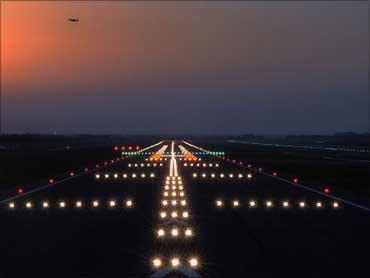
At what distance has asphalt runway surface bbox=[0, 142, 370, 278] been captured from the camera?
1073cm

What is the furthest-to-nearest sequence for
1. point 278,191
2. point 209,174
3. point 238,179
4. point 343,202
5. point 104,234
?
point 209,174 < point 238,179 < point 278,191 < point 343,202 < point 104,234

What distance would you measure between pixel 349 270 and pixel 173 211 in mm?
9493

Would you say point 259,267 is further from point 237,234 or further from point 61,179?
point 61,179

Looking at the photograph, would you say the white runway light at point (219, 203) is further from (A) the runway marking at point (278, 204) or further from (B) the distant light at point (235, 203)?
(B) the distant light at point (235, 203)

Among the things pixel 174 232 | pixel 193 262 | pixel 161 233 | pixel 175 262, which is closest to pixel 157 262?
pixel 175 262

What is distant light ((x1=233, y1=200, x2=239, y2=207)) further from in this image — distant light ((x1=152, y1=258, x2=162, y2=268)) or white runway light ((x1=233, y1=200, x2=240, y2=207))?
distant light ((x1=152, y1=258, x2=162, y2=268))

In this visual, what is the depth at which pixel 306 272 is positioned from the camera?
34.0 ft

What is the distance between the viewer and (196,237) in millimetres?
14008

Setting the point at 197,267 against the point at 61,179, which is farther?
the point at 61,179

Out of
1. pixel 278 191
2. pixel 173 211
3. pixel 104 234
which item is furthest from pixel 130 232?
pixel 278 191

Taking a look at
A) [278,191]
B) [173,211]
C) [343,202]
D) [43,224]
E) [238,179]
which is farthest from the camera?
A: [238,179]

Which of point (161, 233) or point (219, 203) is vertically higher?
point (161, 233)

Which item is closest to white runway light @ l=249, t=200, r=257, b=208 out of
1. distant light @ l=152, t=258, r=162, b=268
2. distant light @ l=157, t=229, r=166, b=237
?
distant light @ l=157, t=229, r=166, b=237

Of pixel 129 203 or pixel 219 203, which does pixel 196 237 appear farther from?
pixel 129 203
